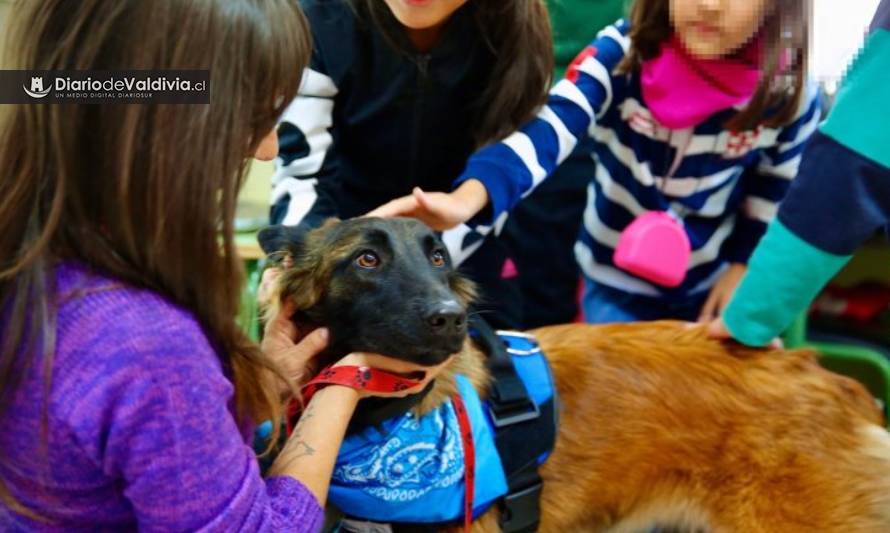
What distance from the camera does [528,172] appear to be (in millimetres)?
1727

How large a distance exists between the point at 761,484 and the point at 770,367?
231 millimetres

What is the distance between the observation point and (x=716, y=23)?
1565mm

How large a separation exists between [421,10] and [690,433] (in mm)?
996

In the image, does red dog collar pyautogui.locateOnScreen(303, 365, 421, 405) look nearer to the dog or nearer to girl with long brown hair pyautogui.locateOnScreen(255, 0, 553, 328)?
the dog

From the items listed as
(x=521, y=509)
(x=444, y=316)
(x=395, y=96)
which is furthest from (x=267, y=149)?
(x=521, y=509)

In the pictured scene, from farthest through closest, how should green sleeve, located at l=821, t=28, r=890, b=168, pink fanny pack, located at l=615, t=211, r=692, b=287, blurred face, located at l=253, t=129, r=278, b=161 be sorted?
1. pink fanny pack, located at l=615, t=211, r=692, b=287
2. green sleeve, located at l=821, t=28, r=890, b=168
3. blurred face, located at l=253, t=129, r=278, b=161

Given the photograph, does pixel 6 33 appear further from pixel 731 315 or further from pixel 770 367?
pixel 770 367

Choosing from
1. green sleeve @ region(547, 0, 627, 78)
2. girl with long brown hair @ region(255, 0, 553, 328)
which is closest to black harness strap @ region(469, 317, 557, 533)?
girl with long brown hair @ region(255, 0, 553, 328)

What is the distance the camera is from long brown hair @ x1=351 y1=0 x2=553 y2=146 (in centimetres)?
168

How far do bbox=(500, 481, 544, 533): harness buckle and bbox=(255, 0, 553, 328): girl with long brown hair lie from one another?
0.70 m

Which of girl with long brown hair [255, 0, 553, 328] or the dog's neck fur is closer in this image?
the dog's neck fur

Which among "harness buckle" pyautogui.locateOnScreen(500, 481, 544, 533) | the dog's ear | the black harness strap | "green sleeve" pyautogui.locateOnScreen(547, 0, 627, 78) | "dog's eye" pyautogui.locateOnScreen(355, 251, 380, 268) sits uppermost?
"green sleeve" pyautogui.locateOnScreen(547, 0, 627, 78)

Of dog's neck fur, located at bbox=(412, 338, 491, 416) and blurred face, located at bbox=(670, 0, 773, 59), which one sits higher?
blurred face, located at bbox=(670, 0, 773, 59)

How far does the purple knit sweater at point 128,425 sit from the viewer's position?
82 centimetres
